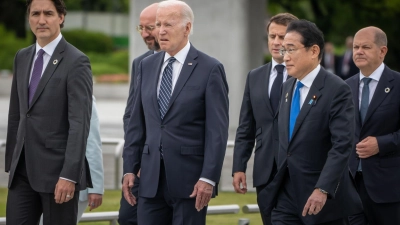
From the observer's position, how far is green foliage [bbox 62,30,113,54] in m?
43.6

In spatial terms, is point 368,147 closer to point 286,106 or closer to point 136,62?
point 286,106

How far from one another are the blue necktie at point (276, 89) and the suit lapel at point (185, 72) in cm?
94

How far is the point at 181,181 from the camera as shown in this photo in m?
6.19

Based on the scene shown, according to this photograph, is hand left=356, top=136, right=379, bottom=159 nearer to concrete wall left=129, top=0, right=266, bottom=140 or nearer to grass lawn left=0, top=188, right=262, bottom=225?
grass lawn left=0, top=188, right=262, bottom=225

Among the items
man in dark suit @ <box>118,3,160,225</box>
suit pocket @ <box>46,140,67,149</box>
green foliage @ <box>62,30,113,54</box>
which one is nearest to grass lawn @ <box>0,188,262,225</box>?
man in dark suit @ <box>118,3,160,225</box>

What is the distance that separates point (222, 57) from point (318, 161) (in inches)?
508

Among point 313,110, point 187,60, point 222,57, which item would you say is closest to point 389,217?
point 313,110

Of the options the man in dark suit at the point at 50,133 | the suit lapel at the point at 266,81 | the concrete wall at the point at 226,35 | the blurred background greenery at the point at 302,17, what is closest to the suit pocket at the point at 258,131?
the suit lapel at the point at 266,81

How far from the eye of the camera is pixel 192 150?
6.21 m

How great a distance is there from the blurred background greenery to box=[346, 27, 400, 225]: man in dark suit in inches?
933

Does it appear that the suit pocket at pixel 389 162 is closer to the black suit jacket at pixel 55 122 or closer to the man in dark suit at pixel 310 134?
the man in dark suit at pixel 310 134

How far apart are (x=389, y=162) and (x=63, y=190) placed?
289 cm

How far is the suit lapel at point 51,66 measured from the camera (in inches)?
238

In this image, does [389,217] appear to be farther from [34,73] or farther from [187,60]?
[34,73]
